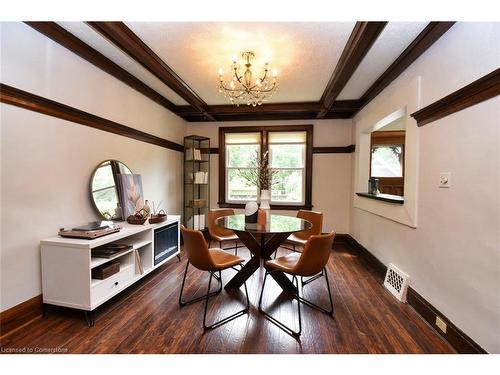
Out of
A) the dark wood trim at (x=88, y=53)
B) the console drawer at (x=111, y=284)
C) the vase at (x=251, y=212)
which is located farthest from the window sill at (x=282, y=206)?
the console drawer at (x=111, y=284)

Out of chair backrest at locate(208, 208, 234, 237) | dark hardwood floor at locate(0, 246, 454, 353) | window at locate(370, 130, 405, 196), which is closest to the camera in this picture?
dark hardwood floor at locate(0, 246, 454, 353)

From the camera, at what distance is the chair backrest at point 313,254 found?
6.03ft

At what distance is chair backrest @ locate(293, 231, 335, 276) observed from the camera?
6.03 feet

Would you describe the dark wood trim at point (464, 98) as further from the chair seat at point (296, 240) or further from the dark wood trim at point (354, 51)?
the chair seat at point (296, 240)

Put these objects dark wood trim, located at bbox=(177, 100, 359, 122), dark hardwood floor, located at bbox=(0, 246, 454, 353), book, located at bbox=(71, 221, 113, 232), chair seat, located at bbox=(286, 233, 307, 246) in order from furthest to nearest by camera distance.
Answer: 1. dark wood trim, located at bbox=(177, 100, 359, 122)
2. chair seat, located at bbox=(286, 233, 307, 246)
3. book, located at bbox=(71, 221, 113, 232)
4. dark hardwood floor, located at bbox=(0, 246, 454, 353)

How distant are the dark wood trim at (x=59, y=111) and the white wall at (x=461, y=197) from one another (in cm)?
334

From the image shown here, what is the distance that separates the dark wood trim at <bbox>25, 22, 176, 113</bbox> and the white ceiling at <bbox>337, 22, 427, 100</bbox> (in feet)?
9.36

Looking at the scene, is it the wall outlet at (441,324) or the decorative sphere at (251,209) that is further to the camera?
the decorative sphere at (251,209)

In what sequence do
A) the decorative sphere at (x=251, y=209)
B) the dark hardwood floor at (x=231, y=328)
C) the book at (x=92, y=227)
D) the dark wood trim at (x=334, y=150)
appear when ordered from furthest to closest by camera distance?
1. the dark wood trim at (x=334, y=150)
2. the decorative sphere at (x=251, y=209)
3. the book at (x=92, y=227)
4. the dark hardwood floor at (x=231, y=328)

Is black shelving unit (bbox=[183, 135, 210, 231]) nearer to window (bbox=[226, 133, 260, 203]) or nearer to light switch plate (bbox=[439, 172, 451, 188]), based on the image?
window (bbox=[226, 133, 260, 203])

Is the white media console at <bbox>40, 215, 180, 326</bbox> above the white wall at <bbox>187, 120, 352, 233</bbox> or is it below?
below

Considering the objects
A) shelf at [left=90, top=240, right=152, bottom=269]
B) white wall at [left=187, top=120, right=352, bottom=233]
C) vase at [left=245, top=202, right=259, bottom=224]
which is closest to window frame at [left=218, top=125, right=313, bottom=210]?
white wall at [left=187, top=120, right=352, bottom=233]

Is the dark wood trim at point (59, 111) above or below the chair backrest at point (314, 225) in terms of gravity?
above

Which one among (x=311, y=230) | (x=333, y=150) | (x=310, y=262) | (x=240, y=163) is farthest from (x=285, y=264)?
(x=333, y=150)
